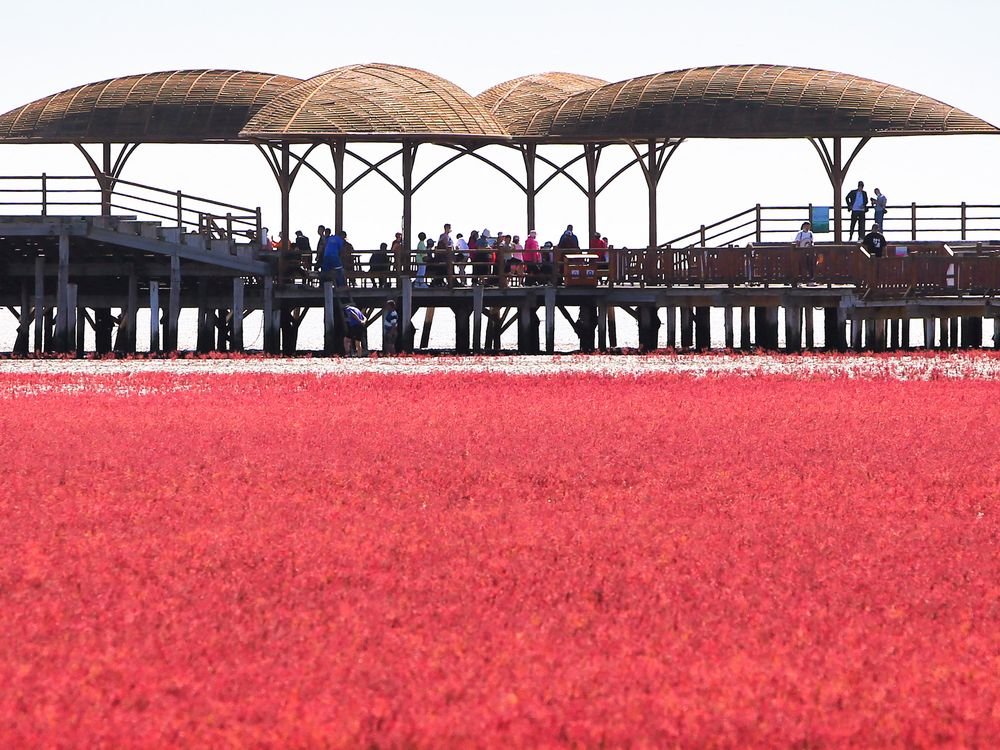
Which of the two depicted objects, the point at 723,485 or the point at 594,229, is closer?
the point at 723,485

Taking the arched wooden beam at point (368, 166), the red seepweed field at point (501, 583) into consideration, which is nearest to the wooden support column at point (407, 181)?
the arched wooden beam at point (368, 166)

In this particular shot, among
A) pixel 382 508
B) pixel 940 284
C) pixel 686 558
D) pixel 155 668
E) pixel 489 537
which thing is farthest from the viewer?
pixel 940 284

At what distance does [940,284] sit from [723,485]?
21764mm

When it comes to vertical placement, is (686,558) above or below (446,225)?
below

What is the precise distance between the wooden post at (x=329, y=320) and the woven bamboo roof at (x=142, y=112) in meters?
5.41

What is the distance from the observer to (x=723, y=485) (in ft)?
47.6

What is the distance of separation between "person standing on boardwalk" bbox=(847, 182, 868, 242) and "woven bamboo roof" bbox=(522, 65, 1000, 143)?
4.04 ft

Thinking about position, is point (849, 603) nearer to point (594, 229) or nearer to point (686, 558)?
point (686, 558)

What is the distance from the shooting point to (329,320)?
38.6 meters

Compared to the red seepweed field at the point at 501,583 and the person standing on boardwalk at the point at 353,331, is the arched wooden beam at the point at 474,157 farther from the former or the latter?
the red seepweed field at the point at 501,583

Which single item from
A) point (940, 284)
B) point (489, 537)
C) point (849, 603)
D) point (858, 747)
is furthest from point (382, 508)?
point (940, 284)

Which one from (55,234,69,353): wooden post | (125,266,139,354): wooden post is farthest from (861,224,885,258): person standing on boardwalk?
(55,234,69,353): wooden post

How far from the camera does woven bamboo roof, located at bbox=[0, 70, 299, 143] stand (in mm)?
41781

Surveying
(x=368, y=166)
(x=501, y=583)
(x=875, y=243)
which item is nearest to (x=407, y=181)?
(x=368, y=166)
